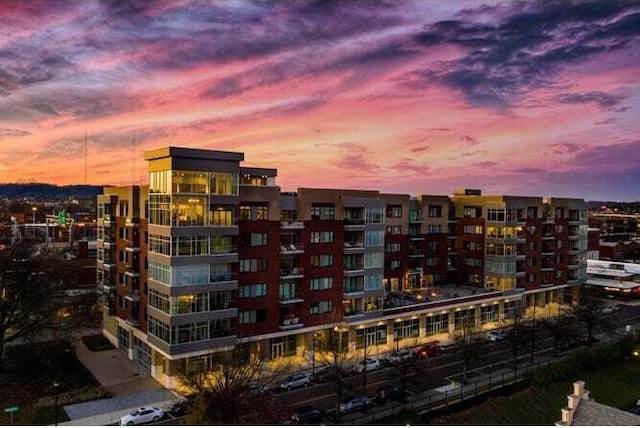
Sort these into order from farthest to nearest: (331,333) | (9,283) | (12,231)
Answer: (12,231)
(331,333)
(9,283)

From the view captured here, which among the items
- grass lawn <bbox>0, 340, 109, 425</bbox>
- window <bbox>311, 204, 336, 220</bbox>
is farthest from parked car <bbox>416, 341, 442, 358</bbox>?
grass lawn <bbox>0, 340, 109, 425</bbox>

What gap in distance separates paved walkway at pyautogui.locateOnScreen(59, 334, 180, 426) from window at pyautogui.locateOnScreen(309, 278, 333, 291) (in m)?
6.57

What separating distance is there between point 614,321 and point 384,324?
13.0 metres

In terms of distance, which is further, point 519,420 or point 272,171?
point 272,171

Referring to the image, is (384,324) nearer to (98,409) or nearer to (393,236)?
(393,236)

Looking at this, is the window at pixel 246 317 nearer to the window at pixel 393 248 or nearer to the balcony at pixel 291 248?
the balcony at pixel 291 248

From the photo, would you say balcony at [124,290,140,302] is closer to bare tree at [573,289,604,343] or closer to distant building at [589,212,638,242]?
bare tree at [573,289,604,343]

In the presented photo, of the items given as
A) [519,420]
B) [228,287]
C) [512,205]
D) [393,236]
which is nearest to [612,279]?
[512,205]

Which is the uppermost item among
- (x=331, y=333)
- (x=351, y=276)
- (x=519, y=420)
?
(x=351, y=276)

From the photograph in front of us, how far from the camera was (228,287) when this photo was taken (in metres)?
17.6

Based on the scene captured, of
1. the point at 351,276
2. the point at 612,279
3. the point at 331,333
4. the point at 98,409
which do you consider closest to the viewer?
the point at 98,409

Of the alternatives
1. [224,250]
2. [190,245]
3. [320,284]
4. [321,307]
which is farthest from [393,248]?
[190,245]

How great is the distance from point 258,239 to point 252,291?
1896 mm

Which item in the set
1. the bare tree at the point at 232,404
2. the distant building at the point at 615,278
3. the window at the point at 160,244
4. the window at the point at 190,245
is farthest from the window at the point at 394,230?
the distant building at the point at 615,278
